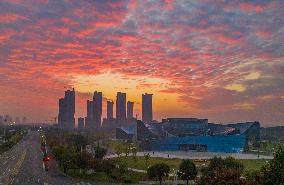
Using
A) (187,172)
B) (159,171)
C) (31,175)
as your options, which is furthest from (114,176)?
(31,175)

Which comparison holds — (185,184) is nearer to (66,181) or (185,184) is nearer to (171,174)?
(171,174)

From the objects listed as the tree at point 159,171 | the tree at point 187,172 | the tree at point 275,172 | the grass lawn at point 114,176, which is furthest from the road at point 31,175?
the tree at point 275,172

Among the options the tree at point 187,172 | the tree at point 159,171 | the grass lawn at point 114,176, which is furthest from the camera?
the grass lawn at point 114,176

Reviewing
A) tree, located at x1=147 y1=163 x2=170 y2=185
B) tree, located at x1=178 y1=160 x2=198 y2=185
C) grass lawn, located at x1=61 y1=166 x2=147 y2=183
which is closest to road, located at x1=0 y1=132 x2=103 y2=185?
grass lawn, located at x1=61 y1=166 x2=147 y2=183

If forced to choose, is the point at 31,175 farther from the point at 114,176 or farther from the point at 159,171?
the point at 159,171

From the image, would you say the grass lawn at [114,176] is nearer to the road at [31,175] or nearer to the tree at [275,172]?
the road at [31,175]

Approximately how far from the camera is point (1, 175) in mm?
108938

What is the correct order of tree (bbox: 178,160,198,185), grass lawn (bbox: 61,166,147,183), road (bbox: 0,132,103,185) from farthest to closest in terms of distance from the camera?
grass lawn (bbox: 61,166,147,183) < road (bbox: 0,132,103,185) < tree (bbox: 178,160,198,185)

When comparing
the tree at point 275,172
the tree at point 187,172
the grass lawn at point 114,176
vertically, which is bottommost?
the grass lawn at point 114,176

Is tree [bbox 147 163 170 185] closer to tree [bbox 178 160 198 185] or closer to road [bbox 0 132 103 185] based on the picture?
tree [bbox 178 160 198 185]

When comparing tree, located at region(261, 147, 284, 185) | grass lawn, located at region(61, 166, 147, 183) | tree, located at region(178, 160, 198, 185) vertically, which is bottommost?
grass lawn, located at region(61, 166, 147, 183)

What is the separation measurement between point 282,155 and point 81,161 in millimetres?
72315

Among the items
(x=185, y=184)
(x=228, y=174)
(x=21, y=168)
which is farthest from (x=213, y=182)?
(x=21, y=168)

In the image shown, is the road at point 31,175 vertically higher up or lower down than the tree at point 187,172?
lower down
